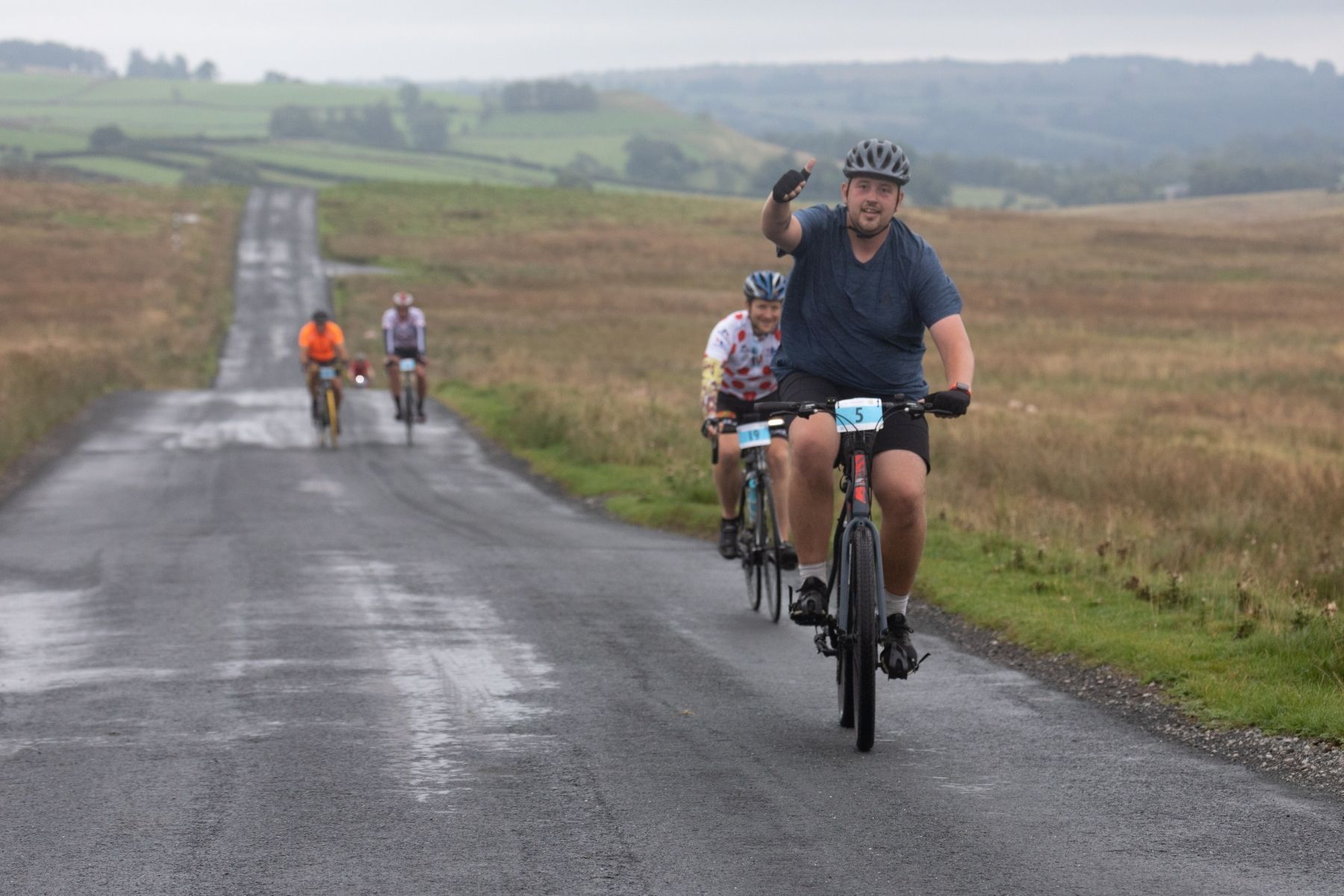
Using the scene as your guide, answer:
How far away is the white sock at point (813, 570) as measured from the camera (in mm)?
7105

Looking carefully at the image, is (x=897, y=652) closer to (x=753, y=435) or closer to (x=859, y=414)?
(x=859, y=414)

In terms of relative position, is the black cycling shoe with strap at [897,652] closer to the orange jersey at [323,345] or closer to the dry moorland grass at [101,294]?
the dry moorland grass at [101,294]

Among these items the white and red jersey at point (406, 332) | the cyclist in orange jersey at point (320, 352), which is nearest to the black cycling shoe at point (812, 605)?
the cyclist in orange jersey at point (320, 352)

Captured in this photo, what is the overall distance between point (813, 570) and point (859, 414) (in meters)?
0.81

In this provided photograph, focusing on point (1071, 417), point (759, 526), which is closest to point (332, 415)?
point (1071, 417)

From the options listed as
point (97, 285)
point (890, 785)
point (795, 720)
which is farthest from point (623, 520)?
point (97, 285)

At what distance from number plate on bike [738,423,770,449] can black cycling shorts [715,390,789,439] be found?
0.04m

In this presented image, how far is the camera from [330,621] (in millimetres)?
9859

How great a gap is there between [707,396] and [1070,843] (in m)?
5.64

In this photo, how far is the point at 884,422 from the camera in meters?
6.80

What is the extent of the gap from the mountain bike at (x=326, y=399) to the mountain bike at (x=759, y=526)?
43.4 feet

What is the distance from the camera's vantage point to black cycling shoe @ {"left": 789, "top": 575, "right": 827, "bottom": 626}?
6.96 meters

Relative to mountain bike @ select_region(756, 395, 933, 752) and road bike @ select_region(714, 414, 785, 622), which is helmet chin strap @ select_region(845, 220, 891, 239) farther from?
road bike @ select_region(714, 414, 785, 622)

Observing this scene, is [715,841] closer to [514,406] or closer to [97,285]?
A: [514,406]
